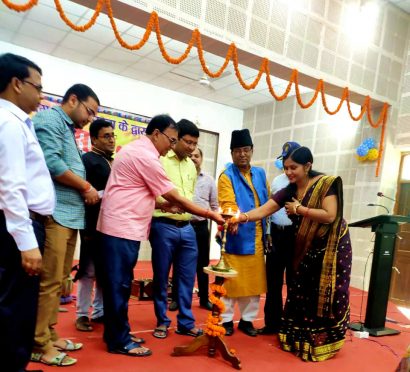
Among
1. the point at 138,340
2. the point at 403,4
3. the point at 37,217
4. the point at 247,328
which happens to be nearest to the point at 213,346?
the point at 138,340

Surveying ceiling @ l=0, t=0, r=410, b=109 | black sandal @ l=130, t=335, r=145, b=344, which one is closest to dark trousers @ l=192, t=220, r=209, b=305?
black sandal @ l=130, t=335, r=145, b=344

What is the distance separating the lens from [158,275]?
8.73 ft

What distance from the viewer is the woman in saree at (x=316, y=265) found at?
8.15 ft

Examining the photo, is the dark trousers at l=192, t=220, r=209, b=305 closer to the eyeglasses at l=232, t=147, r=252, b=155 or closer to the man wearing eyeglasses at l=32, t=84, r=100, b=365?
the eyeglasses at l=232, t=147, r=252, b=155

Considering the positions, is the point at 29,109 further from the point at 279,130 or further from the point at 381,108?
the point at 279,130

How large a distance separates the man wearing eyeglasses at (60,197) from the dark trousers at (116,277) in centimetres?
24

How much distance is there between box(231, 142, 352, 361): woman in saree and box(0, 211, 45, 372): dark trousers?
1375mm

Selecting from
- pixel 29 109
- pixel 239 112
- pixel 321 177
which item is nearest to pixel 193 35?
pixel 321 177

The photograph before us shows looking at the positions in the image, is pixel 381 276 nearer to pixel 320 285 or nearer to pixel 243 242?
pixel 320 285

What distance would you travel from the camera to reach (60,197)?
82.4 inches

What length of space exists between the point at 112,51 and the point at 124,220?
13.8 ft

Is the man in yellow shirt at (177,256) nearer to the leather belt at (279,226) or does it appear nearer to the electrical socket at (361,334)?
the leather belt at (279,226)

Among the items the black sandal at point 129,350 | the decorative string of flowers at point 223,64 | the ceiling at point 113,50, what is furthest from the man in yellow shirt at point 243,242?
the ceiling at point 113,50

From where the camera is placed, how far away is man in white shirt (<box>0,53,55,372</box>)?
1422 mm
